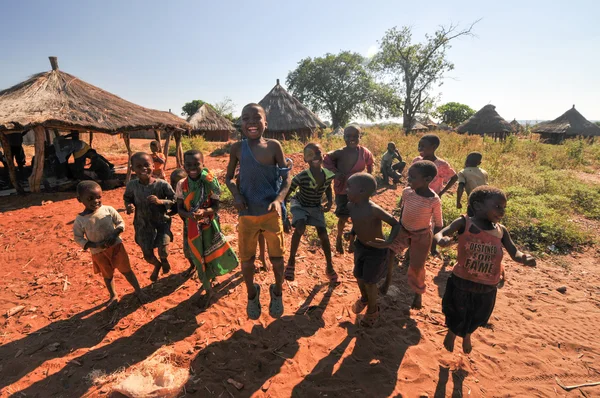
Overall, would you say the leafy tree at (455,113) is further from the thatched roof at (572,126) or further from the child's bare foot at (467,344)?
the child's bare foot at (467,344)

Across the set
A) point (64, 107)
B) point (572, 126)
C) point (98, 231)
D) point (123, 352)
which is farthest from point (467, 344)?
point (572, 126)

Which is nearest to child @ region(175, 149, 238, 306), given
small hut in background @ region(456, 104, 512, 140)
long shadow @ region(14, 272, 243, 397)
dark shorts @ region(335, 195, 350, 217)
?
long shadow @ region(14, 272, 243, 397)

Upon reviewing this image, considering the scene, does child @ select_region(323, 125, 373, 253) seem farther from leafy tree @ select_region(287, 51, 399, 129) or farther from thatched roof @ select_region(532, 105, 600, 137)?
leafy tree @ select_region(287, 51, 399, 129)

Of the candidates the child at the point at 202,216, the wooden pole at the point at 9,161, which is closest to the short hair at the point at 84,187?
the child at the point at 202,216

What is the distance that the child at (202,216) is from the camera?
3027 mm

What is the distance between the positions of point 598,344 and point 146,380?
14.8 feet

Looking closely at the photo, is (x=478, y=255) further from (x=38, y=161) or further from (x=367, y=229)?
(x=38, y=161)

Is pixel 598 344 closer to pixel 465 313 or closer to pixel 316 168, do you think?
pixel 465 313

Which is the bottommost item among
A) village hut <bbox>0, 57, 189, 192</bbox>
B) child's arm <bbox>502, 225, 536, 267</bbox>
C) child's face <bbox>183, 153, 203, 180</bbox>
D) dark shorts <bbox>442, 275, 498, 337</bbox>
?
dark shorts <bbox>442, 275, 498, 337</bbox>

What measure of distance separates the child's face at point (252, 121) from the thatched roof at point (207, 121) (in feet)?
73.6

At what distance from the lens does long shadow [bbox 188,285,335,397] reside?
2.46 meters

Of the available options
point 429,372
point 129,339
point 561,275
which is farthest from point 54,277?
point 561,275

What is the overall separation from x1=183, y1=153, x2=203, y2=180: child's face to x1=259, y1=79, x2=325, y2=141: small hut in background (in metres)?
16.0

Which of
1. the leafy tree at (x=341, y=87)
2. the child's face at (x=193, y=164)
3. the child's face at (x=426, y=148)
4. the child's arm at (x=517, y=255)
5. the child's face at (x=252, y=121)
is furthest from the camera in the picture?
the leafy tree at (x=341, y=87)
